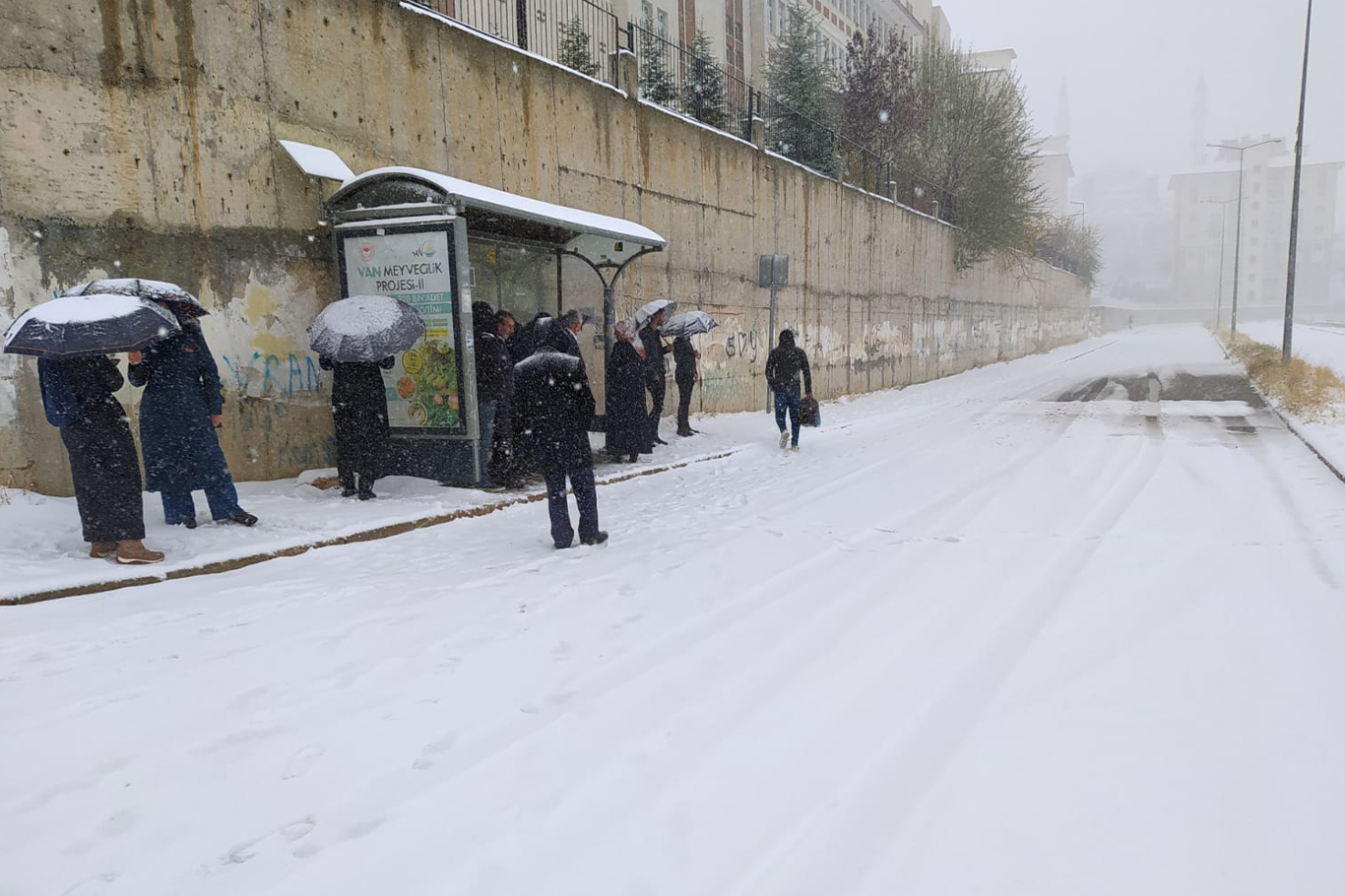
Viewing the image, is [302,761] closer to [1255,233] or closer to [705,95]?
[705,95]

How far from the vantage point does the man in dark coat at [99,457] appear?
5453 mm

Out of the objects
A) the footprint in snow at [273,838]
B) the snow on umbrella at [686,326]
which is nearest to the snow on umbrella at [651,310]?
the snow on umbrella at [686,326]

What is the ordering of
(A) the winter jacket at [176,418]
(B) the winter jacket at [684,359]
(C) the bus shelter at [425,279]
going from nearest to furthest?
(A) the winter jacket at [176,418] < (C) the bus shelter at [425,279] < (B) the winter jacket at [684,359]

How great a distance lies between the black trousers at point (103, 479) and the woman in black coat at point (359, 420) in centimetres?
206

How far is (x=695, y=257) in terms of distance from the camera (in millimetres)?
14914

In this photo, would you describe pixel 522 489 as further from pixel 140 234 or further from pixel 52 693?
pixel 52 693

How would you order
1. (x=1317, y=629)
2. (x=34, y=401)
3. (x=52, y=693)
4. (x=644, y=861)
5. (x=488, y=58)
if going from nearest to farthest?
(x=644, y=861)
(x=52, y=693)
(x=1317, y=629)
(x=34, y=401)
(x=488, y=58)

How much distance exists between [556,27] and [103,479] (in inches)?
440

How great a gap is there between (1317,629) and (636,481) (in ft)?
20.9

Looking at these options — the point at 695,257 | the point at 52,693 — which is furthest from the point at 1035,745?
the point at 695,257

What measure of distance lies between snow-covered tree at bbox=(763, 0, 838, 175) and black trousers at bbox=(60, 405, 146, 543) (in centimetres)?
1697

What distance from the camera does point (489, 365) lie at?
8.46 metres

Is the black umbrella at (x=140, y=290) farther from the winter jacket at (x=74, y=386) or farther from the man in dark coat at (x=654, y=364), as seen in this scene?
the man in dark coat at (x=654, y=364)

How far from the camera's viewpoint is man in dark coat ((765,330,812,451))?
11.3 meters
